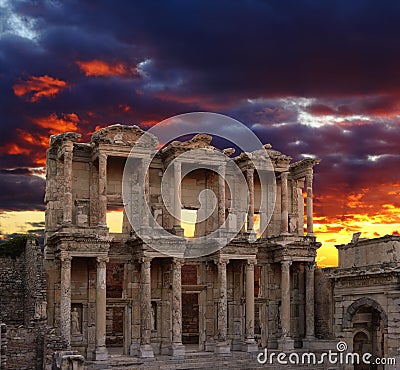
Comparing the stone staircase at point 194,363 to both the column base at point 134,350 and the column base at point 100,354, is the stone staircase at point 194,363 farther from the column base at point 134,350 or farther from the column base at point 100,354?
the column base at point 134,350

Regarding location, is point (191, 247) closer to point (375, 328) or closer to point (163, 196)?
point (163, 196)

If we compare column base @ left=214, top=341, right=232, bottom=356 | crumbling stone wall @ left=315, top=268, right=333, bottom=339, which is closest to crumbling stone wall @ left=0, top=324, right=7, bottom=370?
column base @ left=214, top=341, right=232, bottom=356

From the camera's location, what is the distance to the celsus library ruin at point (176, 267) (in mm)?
26625

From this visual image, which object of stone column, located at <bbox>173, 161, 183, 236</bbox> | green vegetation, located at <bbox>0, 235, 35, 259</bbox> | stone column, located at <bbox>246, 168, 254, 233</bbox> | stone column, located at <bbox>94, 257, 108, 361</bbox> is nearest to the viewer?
stone column, located at <bbox>94, 257, 108, 361</bbox>

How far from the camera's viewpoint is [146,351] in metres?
28.9

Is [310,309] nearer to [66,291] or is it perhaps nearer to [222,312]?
[222,312]

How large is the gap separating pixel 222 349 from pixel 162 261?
4319mm

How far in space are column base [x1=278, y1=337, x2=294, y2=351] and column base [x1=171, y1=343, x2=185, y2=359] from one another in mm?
4828

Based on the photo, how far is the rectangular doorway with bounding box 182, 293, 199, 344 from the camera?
38.0 meters

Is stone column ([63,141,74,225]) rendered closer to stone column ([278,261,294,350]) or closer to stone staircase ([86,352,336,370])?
stone staircase ([86,352,336,370])

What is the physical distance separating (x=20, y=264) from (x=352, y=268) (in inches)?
511

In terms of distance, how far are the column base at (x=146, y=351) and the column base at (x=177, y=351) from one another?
2.87 ft

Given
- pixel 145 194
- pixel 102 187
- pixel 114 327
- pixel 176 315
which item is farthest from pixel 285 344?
pixel 102 187

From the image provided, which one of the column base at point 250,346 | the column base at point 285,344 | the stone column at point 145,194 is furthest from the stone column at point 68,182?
the column base at point 285,344
